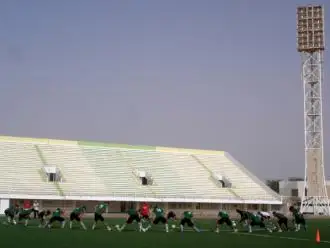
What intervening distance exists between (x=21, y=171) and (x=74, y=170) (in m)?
5.57

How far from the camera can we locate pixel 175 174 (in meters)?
61.7

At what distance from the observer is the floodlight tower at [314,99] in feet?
213

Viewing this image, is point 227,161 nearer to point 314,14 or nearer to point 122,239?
point 314,14

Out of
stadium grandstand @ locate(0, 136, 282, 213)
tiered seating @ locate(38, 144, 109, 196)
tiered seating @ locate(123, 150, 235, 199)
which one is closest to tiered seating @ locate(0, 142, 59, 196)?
stadium grandstand @ locate(0, 136, 282, 213)

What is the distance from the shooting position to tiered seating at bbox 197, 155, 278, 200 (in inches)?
2467

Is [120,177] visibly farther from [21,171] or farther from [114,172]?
[21,171]

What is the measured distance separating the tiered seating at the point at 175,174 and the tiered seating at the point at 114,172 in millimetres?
1297

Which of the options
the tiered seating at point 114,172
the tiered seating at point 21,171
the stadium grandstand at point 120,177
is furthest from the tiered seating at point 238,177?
the tiered seating at point 21,171

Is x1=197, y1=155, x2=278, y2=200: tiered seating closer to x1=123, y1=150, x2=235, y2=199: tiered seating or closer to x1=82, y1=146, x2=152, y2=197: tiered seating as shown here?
x1=123, y1=150, x2=235, y2=199: tiered seating

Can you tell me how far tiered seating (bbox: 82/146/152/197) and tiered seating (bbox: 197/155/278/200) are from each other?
38.2 ft

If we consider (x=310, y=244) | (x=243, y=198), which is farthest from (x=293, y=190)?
(x=310, y=244)

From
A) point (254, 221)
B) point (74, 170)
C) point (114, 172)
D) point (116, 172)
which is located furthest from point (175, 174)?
point (254, 221)

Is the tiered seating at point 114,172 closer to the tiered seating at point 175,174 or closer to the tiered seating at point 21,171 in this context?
the tiered seating at point 175,174

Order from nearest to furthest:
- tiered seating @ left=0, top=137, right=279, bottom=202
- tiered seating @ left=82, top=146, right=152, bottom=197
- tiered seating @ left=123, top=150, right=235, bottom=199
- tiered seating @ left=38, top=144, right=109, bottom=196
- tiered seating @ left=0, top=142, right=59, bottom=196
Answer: tiered seating @ left=0, top=142, right=59, bottom=196
tiered seating @ left=0, top=137, right=279, bottom=202
tiered seating @ left=38, top=144, right=109, bottom=196
tiered seating @ left=82, top=146, right=152, bottom=197
tiered seating @ left=123, top=150, right=235, bottom=199
